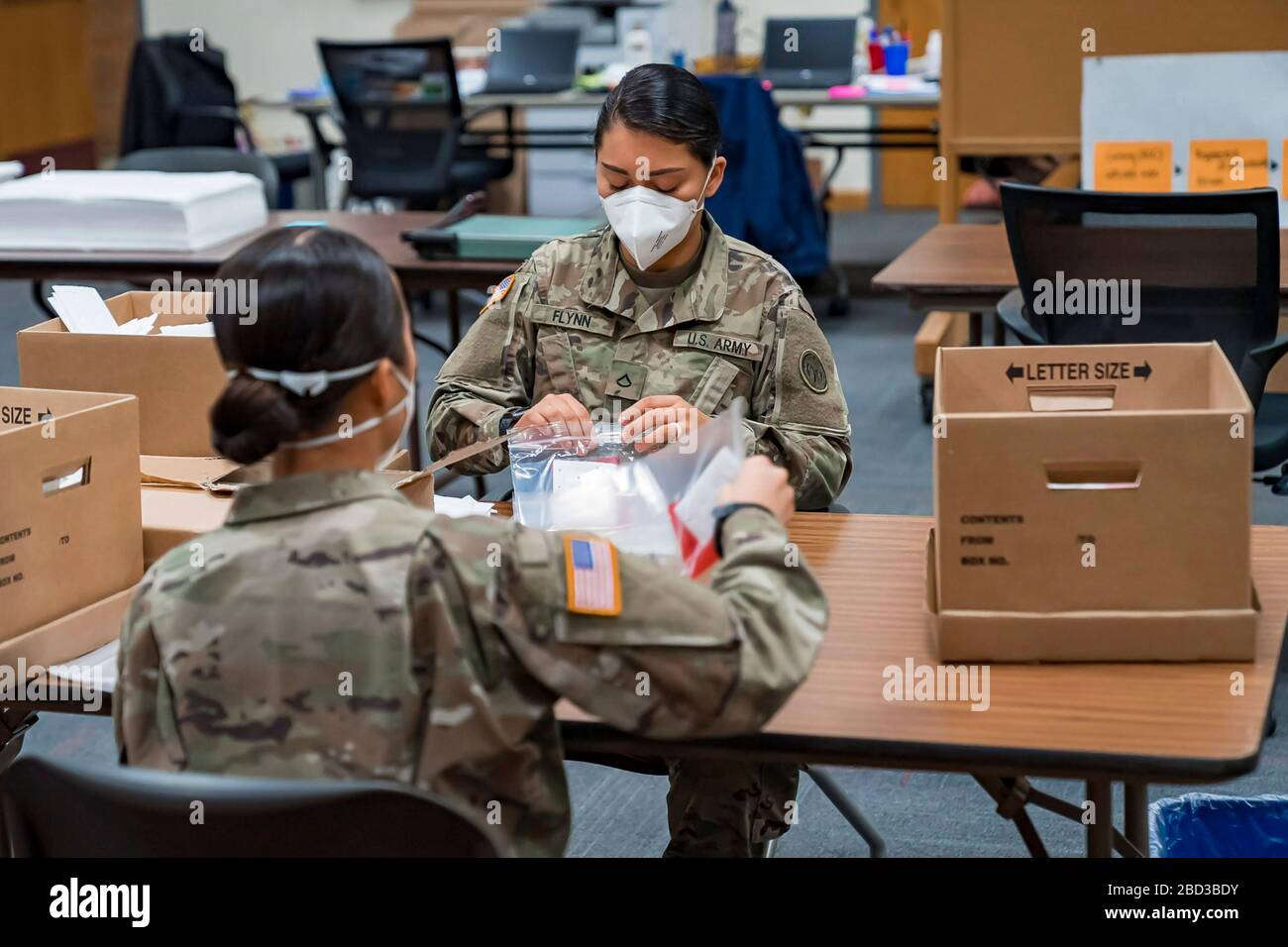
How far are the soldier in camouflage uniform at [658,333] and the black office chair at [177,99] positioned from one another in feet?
15.7

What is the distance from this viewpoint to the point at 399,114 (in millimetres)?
5941

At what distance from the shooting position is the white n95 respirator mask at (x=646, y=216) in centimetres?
199

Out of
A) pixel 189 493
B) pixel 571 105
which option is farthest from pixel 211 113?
pixel 189 493

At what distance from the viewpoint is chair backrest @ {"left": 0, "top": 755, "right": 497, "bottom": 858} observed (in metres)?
1.01

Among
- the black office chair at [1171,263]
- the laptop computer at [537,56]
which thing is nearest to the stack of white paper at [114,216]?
the black office chair at [1171,263]

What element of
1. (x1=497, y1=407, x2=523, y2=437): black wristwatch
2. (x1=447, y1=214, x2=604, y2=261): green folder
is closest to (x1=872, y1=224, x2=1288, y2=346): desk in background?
(x1=447, y1=214, x2=604, y2=261): green folder

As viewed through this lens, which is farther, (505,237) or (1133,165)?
(1133,165)

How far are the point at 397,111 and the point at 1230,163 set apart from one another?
135 inches

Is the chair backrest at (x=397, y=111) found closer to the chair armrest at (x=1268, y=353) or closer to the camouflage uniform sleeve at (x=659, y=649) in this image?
the chair armrest at (x=1268, y=353)

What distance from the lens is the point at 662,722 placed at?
1.17 metres

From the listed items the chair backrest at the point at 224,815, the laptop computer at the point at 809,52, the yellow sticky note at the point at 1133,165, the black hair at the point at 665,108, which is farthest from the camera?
the laptop computer at the point at 809,52

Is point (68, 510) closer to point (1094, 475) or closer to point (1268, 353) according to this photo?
point (1094, 475)
